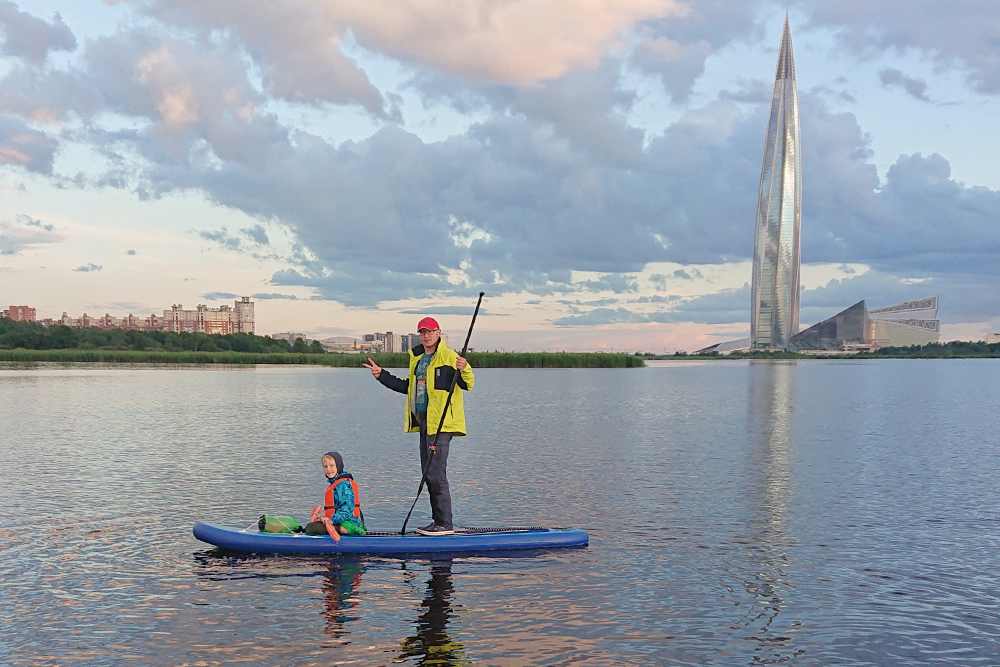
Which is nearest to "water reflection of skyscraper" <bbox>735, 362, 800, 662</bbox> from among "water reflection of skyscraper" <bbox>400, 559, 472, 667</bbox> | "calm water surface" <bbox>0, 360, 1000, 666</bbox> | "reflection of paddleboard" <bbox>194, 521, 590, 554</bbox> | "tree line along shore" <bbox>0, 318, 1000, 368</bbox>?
"calm water surface" <bbox>0, 360, 1000, 666</bbox>

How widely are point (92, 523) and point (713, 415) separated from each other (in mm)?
34163

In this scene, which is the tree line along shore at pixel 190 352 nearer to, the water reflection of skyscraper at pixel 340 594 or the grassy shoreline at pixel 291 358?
the grassy shoreline at pixel 291 358

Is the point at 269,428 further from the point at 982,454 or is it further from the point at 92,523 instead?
the point at 982,454

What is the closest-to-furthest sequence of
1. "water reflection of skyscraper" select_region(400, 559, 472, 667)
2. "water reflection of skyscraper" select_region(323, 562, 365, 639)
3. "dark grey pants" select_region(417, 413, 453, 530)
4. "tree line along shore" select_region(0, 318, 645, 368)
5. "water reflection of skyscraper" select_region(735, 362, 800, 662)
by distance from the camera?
1. "water reflection of skyscraper" select_region(400, 559, 472, 667)
2. "water reflection of skyscraper" select_region(735, 362, 800, 662)
3. "water reflection of skyscraper" select_region(323, 562, 365, 639)
4. "dark grey pants" select_region(417, 413, 453, 530)
5. "tree line along shore" select_region(0, 318, 645, 368)

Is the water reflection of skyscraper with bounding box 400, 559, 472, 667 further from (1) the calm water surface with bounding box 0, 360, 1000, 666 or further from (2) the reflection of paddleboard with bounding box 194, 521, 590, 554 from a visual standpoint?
(2) the reflection of paddleboard with bounding box 194, 521, 590, 554


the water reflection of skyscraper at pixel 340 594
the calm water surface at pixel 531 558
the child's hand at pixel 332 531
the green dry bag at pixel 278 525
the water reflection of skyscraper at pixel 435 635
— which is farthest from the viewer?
the green dry bag at pixel 278 525

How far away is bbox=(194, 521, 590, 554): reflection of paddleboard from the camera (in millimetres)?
13164

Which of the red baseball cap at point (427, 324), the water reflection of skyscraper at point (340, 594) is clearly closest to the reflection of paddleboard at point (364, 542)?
the water reflection of skyscraper at point (340, 594)

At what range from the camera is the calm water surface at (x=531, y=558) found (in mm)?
9383

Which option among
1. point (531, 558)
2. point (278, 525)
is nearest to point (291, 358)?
point (278, 525)

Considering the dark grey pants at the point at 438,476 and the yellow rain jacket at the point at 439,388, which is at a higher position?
the yellow rain jacket at the point at 439,388

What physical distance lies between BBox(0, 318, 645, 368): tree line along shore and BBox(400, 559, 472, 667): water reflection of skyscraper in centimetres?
8096

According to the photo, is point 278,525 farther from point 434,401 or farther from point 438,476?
point 434,401

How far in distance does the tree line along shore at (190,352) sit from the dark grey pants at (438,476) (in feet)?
257
